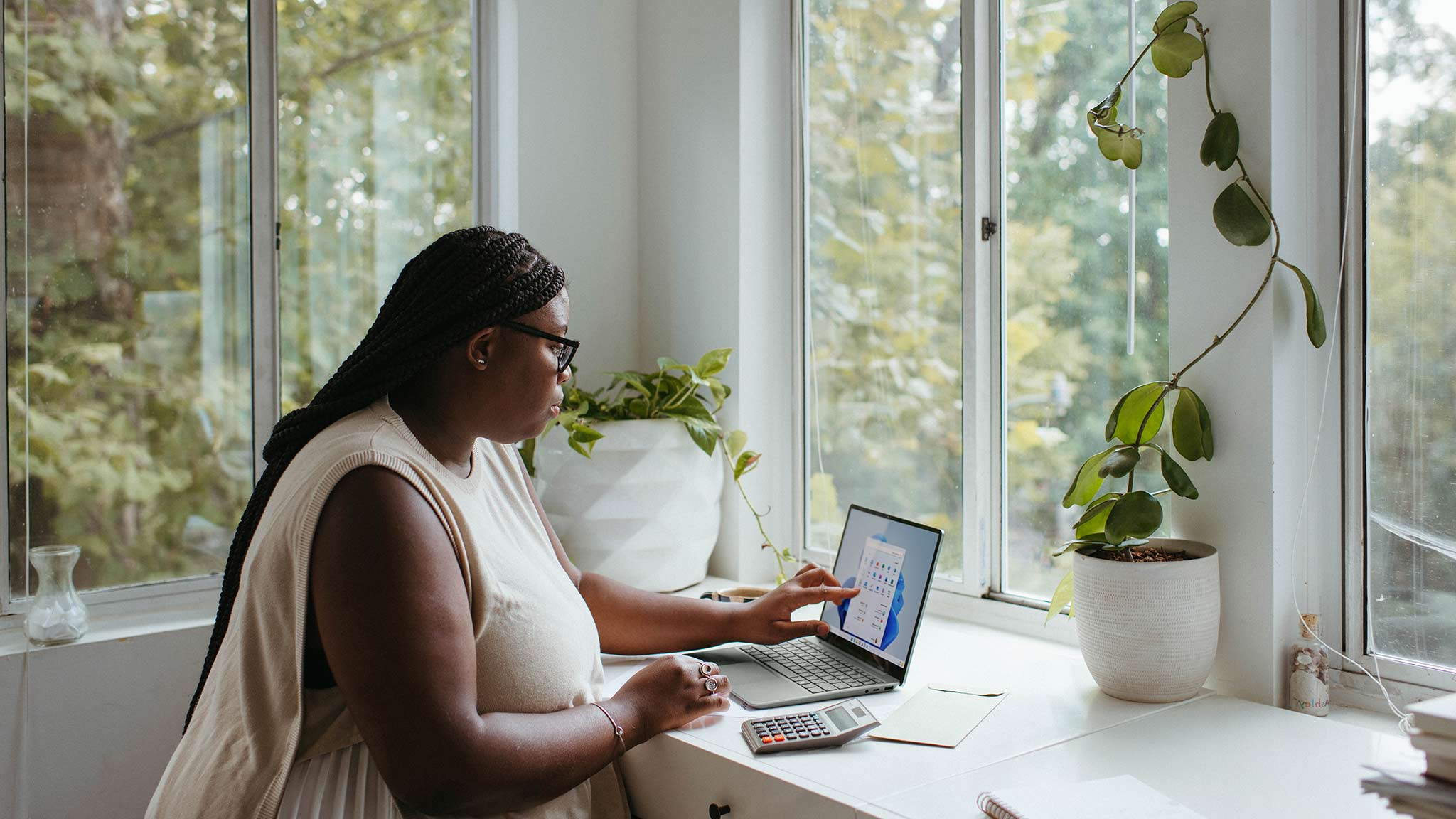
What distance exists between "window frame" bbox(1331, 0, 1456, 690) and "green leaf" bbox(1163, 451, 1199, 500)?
8.7 inches

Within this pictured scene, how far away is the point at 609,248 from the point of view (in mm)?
2432

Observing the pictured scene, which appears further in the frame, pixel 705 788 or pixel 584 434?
pixel 584 434

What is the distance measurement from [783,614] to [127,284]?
1.35 m

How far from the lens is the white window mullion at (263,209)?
199cm

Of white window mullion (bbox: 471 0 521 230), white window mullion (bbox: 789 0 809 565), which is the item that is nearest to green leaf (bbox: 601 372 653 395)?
white window mullion (bbox: 789 0 809 565)

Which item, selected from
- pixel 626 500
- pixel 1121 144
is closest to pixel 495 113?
pixel 626 500

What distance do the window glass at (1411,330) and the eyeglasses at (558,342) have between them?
109 cm

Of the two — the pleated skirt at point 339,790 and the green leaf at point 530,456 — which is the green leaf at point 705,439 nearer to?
the green leaf at point 530,456

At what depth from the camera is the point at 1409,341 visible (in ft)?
4.35

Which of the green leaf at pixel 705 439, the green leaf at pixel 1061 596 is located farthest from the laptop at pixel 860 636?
the green leaf at pixel 705 439

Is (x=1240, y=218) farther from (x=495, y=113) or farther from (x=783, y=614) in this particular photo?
(x=495, y=113)

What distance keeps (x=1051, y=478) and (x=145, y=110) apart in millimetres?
1792

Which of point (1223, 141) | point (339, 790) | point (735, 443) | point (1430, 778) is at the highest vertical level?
point (1223, 141)

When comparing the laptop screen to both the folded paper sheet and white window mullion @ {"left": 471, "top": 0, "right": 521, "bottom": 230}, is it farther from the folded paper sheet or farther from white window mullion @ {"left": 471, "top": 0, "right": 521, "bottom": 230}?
white window mullion @ {"left": 471, "top": 0, "right": 521, "bottom": 230}
